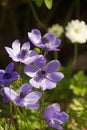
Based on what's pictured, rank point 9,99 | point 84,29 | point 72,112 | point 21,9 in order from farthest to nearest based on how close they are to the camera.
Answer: point 21,9 → point 84,29 → point 72,112 → point 9,99

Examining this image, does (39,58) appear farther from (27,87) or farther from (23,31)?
(23,31)

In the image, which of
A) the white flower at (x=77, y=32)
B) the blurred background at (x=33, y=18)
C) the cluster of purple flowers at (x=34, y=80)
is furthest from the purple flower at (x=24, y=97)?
the blurred background at (x=33, y=18)

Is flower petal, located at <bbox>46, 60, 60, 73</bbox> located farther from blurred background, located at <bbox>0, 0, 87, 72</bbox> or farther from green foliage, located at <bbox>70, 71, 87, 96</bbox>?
blurred background, located at <bbox>0, 0, 87, 72</bbox>

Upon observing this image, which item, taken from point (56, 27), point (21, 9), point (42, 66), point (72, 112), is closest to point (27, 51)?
point (42, 66)

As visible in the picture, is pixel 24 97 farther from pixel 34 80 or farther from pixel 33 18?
pixel 33 18

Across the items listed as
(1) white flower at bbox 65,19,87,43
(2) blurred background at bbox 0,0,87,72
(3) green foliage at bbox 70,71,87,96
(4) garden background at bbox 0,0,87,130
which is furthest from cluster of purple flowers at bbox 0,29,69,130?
(2) blurred background at bbox 0,0,87,72
